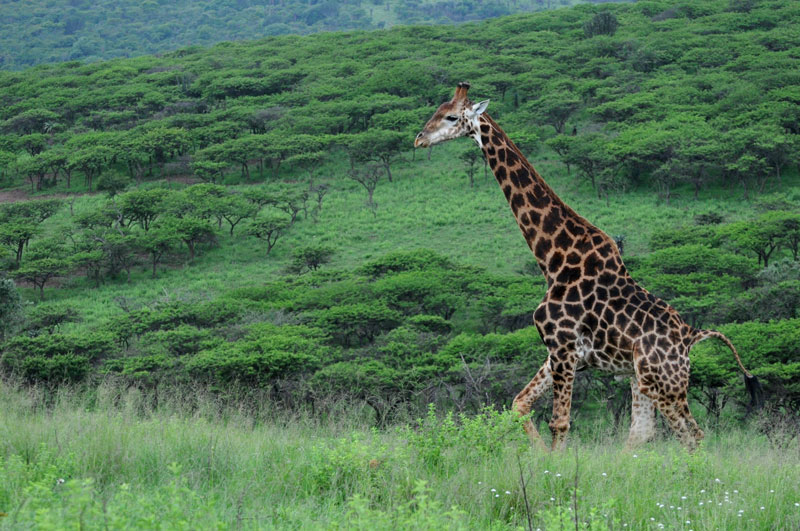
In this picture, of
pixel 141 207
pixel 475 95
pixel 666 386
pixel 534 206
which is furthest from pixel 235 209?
pixel 666 386

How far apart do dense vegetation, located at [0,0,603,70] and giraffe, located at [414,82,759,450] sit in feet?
508

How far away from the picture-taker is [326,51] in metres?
107

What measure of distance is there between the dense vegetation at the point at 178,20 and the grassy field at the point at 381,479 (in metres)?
156

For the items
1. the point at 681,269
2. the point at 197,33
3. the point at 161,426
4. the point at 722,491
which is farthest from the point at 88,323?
the point at 197,33

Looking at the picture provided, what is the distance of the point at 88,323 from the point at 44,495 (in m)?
35.7

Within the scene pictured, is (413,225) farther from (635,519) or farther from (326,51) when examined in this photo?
(326,51)

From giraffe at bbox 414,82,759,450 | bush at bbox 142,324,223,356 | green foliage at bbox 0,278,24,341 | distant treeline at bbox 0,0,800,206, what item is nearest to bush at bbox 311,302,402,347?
bush at bbox 142,324,223,356

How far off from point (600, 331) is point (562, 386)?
1.80ft

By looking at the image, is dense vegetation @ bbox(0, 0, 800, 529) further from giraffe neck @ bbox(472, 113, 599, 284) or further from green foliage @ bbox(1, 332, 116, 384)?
giraffe neck @ bbox(472, 113, 599, 284)

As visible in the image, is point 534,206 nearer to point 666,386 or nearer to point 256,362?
point 666,386

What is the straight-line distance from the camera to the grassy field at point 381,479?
4266 millimetres

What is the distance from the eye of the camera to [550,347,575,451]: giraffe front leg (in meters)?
6.99

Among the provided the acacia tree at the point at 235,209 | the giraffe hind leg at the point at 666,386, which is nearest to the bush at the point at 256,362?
the giraffe hind leg at the point at 666,386

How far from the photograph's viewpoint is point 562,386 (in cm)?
Result: 700
